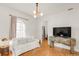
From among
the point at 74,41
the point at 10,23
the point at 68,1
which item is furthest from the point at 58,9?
the point at 10,23

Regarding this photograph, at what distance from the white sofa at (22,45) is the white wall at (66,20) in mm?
318

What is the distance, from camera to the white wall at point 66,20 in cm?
135

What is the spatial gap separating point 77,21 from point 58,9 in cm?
36

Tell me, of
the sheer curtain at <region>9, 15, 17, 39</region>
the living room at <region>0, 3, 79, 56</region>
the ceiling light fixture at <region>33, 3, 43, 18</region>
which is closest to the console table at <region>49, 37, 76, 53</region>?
the living room at <region>0, 3, 79, 56</region>

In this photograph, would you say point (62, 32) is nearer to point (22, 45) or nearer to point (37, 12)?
point (37, 12)

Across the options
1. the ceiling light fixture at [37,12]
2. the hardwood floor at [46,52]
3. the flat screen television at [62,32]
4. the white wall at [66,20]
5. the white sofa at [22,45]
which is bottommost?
the hardwood floor at [46,52]

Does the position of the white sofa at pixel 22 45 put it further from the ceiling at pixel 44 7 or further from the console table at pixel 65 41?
the ceiling at pixel 44 7

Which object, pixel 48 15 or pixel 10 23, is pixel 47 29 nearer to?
pixel 48 15

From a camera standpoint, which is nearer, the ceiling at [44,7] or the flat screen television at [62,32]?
the ceiling at [44,7]

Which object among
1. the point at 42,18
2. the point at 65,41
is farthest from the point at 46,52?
the point at 42,18

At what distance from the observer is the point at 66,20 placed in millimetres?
1415

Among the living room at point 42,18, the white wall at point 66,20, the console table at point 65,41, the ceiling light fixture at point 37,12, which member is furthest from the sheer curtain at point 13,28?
the console table at point 65,41

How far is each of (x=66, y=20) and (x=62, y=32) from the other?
0.22 meters

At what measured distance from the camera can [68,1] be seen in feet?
4.19
